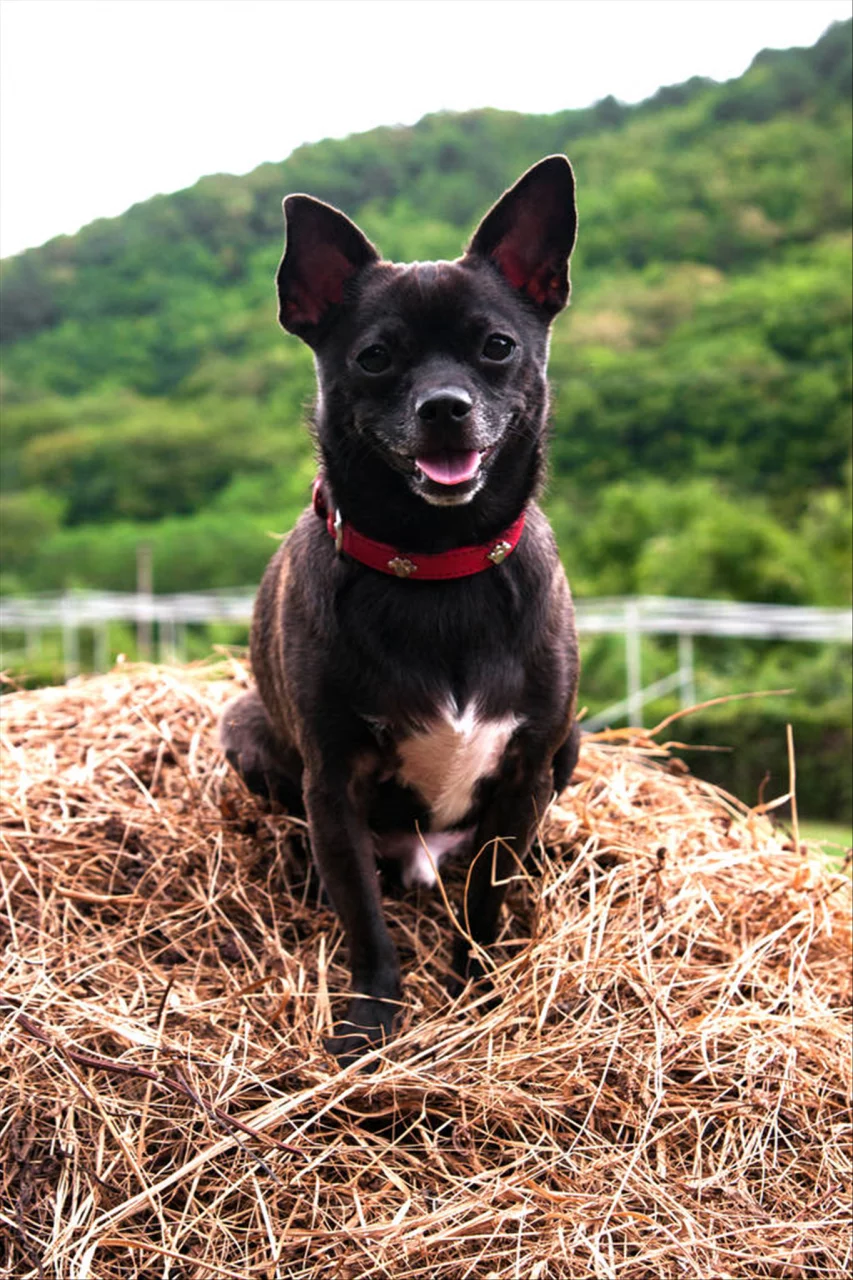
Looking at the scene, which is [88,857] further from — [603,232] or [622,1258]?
[603,232]

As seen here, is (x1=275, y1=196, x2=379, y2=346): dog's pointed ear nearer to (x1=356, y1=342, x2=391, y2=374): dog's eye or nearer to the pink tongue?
(x1=356, y1=342, x2=391, y2=374): dog's eye

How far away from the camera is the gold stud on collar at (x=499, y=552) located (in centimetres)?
246

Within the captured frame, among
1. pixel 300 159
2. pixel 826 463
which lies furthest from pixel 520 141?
pixel 826 463

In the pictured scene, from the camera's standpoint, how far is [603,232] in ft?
92.5

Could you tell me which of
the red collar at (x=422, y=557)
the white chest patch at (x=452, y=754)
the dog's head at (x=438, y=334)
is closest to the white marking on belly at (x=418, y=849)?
the white chest patch at (x=452, y=754)

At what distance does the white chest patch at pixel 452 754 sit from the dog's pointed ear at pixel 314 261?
0.84 metres

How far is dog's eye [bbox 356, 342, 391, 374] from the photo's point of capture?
2365mm

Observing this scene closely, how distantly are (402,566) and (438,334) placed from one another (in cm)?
44

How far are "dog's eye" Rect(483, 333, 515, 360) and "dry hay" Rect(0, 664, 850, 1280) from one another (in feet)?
3.76

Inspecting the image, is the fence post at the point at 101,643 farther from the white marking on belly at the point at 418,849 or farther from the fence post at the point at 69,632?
the white marking on belly at the point at 418,849

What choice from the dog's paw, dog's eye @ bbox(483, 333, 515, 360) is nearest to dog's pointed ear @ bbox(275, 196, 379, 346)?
dog's eye @ bbox(483, 333, 515, 360)

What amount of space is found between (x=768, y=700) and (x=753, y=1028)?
794 centimetres

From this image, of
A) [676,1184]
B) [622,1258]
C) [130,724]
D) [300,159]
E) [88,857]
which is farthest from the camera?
[300,159]

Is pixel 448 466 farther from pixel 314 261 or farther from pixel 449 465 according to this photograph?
pixel 314 261
